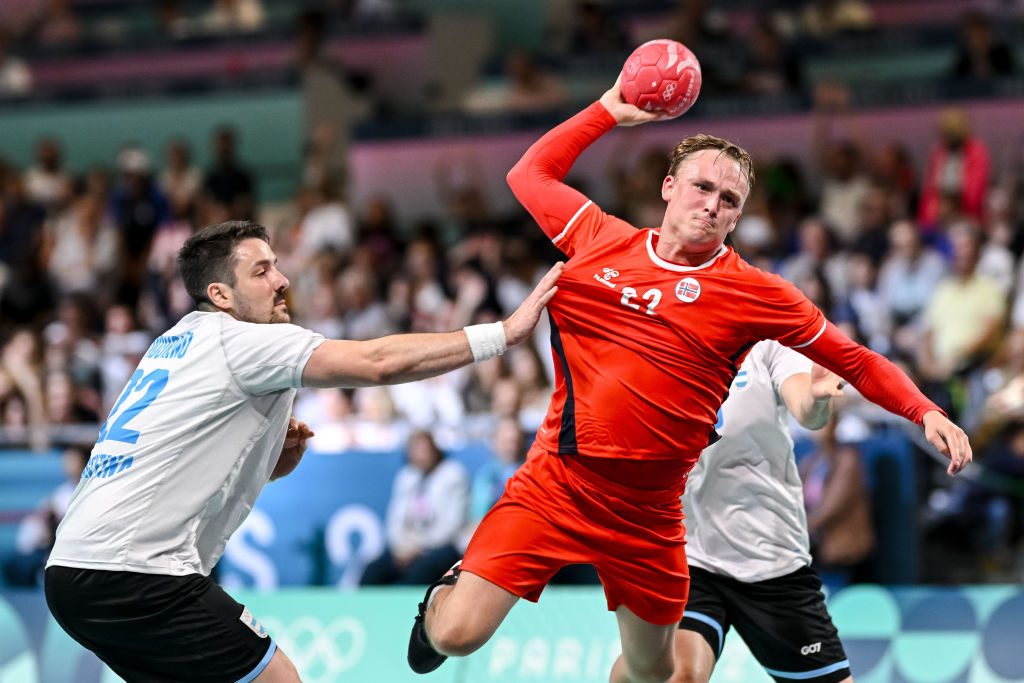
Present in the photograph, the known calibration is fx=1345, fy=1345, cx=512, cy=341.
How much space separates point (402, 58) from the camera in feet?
55.9

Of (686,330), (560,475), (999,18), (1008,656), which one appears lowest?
(1008,656)

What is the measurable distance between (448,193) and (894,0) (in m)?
5.44

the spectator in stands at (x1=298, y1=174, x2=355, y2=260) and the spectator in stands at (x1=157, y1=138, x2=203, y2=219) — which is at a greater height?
the spectator in stands at (x1=157, y1=138, x2=203, y2=219)

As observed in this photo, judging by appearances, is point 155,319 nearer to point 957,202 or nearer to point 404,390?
point 404,390

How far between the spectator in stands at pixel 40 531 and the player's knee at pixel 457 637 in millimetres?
6222

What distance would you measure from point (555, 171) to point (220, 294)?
4.65 feet

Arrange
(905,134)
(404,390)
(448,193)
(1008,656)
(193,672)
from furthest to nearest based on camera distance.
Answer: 1. (448,193)
2. (905,134)
3. (404,390)
4. (1008,656)
5. (193,672)

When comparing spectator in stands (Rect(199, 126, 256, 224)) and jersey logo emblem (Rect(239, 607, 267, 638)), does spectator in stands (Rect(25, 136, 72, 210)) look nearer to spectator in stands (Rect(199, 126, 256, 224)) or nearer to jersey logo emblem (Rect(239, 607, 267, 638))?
spectator in stands (Rect(199, 126, 256, 224))

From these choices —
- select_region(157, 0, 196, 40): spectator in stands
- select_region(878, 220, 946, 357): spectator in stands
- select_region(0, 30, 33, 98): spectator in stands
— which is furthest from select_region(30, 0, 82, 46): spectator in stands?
select_region(878, 220, 946, 357): spectator in stands

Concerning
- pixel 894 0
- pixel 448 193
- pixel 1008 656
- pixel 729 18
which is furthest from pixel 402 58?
pixel 1008 656

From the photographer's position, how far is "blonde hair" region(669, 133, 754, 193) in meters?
5.04

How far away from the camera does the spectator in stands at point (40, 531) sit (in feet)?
34.2

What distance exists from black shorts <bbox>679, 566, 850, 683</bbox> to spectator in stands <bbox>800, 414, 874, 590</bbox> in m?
3.15

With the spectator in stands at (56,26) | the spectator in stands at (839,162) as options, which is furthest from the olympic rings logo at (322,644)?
the spectator in stands at (56,26)
